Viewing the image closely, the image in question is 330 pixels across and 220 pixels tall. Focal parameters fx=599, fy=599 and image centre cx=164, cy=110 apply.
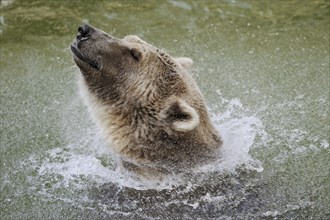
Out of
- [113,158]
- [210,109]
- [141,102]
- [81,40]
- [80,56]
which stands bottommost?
[113,158]

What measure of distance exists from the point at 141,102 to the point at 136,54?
1.29ft

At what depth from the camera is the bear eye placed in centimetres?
467

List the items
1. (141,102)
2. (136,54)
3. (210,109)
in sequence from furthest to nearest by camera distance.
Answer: (210,109) < (136,54) < (141,102)

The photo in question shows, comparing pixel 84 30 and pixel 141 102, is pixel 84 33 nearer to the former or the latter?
pixel 84 30

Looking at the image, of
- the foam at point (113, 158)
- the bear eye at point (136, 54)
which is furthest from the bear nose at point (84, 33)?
the foam at point (113, 158)

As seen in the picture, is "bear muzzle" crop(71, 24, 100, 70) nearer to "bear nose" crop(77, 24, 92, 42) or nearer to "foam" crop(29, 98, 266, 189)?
"bear nose" crop(77, 24, 92, 42)

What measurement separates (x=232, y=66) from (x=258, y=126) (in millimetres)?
1247

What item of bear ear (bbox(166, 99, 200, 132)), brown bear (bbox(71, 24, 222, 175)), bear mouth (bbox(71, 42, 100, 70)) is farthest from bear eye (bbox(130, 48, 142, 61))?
bear ear (bbox(166, 99, 200, 132))

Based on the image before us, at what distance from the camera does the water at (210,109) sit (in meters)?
4.77

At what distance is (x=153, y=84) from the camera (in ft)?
15.1

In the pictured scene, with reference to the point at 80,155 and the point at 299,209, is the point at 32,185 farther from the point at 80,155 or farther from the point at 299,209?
the point at 299,209

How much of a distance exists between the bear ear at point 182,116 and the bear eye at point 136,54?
492mm

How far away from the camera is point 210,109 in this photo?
6230mm

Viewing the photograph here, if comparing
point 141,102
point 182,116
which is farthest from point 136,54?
point 182,116
